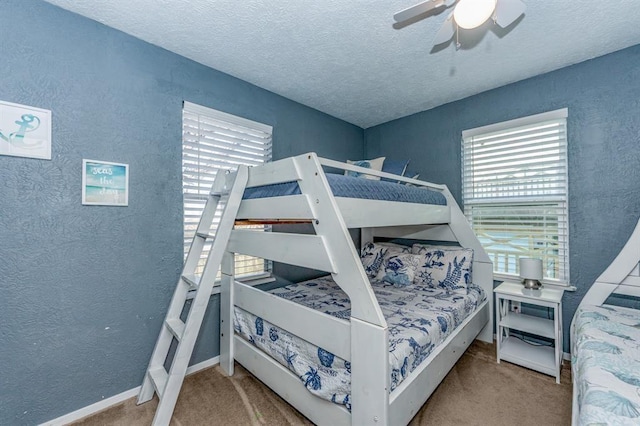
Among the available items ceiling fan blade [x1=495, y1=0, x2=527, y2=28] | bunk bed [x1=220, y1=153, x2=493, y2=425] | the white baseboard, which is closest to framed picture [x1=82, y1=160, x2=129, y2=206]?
bunk bed [x1=220, y1=153, x2=493, y2=425]

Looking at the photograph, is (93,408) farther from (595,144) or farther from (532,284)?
(595,144)

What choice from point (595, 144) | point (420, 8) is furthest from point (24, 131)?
point (595, 144)

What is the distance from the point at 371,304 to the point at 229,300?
1.33 meters

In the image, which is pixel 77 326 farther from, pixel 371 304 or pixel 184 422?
pixel 371 304

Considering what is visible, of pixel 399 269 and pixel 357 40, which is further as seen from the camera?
pixel 399 269

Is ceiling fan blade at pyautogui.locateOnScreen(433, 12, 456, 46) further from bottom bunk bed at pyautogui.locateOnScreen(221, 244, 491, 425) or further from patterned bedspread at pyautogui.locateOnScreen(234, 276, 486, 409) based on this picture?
patterned bedspread at pyautogui.locateOnScreen(234, 276, 486, 409)

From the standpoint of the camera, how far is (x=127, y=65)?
6.26 feet

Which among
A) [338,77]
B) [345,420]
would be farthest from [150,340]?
[338,77]

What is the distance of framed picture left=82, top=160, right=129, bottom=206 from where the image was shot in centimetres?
175

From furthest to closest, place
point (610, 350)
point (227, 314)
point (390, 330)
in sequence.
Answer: point (227, 314) → point (390, 330) → point (610, 350)

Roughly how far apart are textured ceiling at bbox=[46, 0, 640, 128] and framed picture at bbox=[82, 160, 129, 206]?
929 millimetres

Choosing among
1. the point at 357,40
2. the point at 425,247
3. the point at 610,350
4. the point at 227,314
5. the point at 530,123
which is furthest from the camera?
the point at 425,247

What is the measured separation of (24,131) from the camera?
1.56 m

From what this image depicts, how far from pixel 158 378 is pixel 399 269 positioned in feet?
6.99
